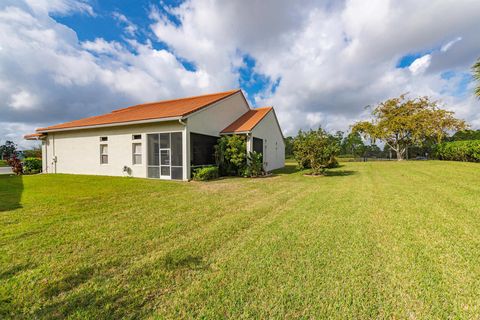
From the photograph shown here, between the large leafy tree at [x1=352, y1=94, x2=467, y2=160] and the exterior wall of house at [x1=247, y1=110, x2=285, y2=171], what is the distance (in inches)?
605

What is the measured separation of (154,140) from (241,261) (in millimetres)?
10937

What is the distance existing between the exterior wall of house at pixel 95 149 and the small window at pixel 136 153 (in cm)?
17

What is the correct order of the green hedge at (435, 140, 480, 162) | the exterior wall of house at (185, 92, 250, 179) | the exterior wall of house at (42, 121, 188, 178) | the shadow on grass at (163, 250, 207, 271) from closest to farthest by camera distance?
the shadow on grass at (163, 250, 207, 271) < the exterior wall of house at (185, 92, 250, 179) < the exterior wall of house at (42, 121, 188, 178) < the green hedge at (435, 140, 480, 162)

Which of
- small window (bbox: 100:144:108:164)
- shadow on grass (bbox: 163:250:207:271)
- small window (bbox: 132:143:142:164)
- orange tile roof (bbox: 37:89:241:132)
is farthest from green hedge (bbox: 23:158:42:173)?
shadow on grass (bbox: 163:250:207:271)

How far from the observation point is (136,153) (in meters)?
12.8

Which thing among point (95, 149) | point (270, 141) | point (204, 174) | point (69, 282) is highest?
point (270, 141)

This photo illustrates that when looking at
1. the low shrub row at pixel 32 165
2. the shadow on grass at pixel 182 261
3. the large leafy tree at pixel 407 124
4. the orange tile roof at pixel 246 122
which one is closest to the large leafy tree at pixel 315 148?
the orange tile roof at pixel 246 122

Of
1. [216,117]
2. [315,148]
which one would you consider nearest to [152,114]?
[216,117]

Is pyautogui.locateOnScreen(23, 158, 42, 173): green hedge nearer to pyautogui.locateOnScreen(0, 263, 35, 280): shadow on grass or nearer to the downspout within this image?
the downspout

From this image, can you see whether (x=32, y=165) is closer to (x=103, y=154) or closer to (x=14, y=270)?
(x=103, y=154)

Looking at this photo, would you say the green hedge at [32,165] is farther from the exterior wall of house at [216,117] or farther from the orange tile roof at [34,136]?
the exterior wall of house at [216,117]

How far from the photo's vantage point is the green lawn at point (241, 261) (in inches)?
84.1

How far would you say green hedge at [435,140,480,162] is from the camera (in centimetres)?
1787

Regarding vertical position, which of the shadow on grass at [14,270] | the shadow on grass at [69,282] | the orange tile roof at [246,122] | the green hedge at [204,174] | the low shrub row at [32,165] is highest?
the orange tile roof at [246,122]
